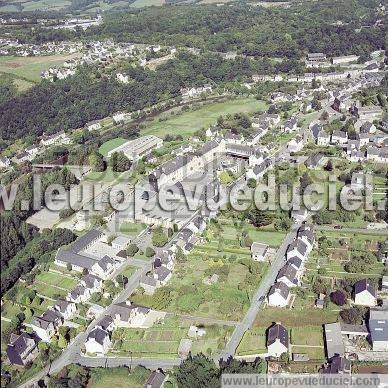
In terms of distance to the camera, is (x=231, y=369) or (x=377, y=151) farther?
(x=377, y=151)

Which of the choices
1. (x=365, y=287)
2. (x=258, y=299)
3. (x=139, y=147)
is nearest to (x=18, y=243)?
(x=258, y=299)

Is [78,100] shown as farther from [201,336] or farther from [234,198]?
[201,336]

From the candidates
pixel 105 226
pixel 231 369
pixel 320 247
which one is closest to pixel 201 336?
pixel 231 369

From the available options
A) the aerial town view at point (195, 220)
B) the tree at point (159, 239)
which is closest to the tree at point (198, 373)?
the aerial town view at point (195, 220)

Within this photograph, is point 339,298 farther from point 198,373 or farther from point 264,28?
point 264,28

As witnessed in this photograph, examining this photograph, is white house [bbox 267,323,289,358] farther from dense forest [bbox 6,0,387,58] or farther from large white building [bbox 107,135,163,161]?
dense forest [bbox 6,0,387,58]

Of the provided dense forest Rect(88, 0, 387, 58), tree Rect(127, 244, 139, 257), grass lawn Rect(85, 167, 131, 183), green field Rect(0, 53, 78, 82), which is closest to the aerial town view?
tree Rect(127, 244, 139, 257)

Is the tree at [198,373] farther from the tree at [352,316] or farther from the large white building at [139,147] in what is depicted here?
the large white building at [139,147]
